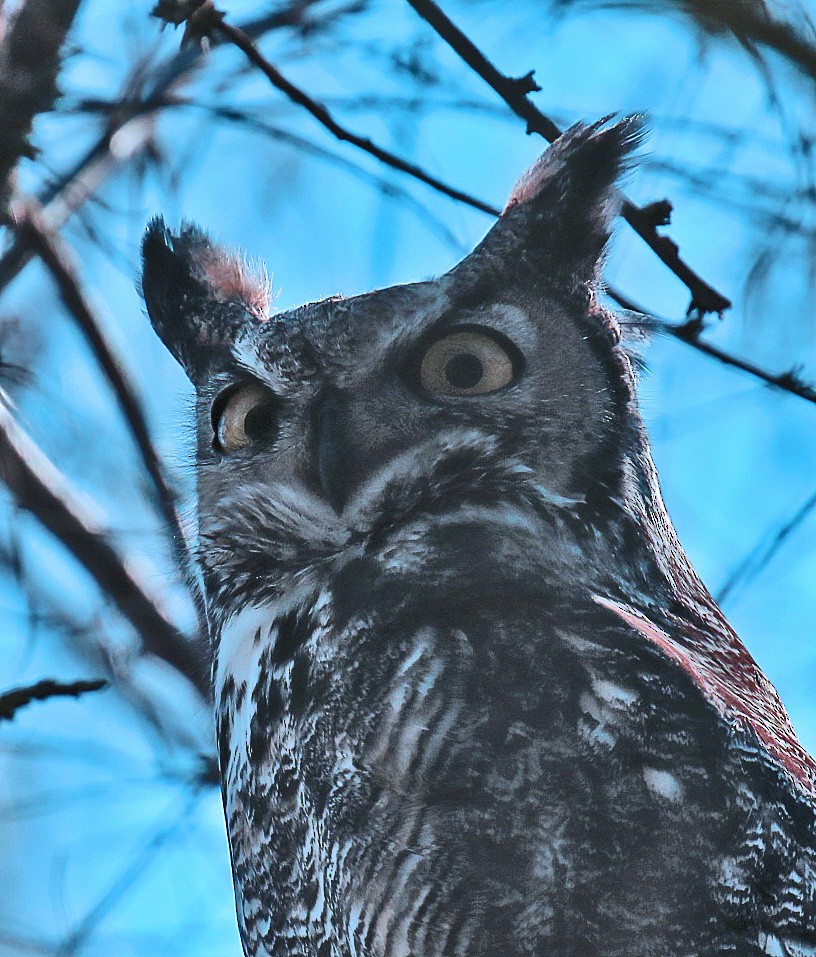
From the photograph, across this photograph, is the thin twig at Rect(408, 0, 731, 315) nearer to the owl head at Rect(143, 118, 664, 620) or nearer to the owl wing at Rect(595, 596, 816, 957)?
the owl head at Rect(143, 118, 664, 620)

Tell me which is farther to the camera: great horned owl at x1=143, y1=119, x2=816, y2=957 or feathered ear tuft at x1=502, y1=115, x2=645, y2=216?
feathered ear tuft at x1=502, y1=115, x2=645, y2=216

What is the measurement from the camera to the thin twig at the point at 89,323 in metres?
3.00

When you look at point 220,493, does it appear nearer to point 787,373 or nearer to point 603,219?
point 603,219

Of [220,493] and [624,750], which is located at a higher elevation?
[220,493]

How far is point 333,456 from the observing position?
87.7 inches

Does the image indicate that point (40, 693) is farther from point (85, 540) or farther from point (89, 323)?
point (89, 323)

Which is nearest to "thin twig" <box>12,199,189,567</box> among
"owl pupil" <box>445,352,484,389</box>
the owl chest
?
"owl pupil" <box>445,352,484,389</box>

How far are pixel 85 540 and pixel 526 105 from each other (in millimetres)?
1513

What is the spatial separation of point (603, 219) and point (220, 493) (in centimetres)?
96

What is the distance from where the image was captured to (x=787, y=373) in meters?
2.57

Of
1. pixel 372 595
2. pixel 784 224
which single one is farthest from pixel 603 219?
pixel 372 595

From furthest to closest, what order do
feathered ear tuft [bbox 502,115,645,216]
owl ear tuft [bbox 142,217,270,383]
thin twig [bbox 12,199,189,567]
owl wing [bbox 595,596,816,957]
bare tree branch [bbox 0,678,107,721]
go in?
1. thin twig [bbox 12,199,189,567]
2. owl ear tuft [bbox 142,217,270,383]
3. feathered ear tuft [bbox 502,115,645,216]
4. bare tree branch [bbox 0,678,107,721]
5. owl wing [bbox 595,596,816,957]

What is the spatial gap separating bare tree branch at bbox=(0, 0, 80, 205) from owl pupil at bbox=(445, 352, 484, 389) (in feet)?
2.79

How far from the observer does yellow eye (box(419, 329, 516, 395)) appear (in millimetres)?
2309
